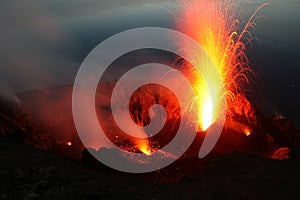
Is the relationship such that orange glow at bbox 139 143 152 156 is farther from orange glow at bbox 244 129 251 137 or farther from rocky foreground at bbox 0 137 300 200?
orange glow at bbox 244 129 251 137

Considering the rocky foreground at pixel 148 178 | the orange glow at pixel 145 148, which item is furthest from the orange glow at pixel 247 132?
the orange glow at pixel 145 148

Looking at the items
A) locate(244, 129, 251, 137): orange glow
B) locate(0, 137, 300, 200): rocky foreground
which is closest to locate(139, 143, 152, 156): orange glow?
locate(0, 137, 300, 200): rocky foreground

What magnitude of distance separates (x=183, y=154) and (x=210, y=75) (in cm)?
863

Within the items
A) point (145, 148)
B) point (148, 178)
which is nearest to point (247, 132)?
point (145, 148)

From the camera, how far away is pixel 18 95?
37188 millimetres

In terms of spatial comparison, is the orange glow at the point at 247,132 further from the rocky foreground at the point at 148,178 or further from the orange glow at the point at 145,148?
the orange glow at the point at 145,148

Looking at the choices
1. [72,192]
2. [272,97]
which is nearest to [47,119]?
[72,192]

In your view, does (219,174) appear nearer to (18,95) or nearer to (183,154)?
(183,154)

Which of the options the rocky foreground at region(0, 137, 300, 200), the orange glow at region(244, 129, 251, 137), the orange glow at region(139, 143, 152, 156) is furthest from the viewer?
the orange glow at region(244, 129, 251, 137)

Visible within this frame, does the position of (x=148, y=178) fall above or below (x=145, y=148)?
below

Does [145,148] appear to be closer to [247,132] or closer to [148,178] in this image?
[148,178]

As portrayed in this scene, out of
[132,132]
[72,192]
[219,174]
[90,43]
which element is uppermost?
[90,43]

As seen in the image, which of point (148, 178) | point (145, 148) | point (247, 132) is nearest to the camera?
point (148, 178)

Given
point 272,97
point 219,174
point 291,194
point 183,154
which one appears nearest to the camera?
point 291,194
